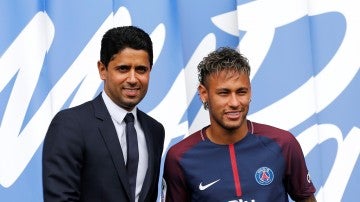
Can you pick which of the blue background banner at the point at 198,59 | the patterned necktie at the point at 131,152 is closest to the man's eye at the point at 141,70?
the patterned necktie at the point at 131,152

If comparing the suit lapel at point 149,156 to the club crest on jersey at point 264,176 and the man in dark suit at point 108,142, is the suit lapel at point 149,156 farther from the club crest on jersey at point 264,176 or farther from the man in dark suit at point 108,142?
the club crest on jersey at point 264,176

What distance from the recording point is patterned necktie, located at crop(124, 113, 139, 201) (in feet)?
4.11

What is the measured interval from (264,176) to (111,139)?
0.35 metres

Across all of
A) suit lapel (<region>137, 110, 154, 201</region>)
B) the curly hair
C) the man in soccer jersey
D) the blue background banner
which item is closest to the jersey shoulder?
the man in soccer jersey

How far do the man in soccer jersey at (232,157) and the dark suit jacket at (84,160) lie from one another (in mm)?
97

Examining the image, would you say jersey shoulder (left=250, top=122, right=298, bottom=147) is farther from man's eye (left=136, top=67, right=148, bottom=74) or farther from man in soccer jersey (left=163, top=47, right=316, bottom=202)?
man's eye (left=136, top=67, right=148, bottom=74)

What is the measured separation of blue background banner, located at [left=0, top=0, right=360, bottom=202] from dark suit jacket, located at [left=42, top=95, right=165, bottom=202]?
2.41ft

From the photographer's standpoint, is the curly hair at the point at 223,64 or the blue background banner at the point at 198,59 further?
the blue background banner at the point at 198,59

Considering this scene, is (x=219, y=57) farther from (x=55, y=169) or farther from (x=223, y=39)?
(x=223, y=39)

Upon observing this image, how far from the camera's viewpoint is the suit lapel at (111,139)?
4.01 ft

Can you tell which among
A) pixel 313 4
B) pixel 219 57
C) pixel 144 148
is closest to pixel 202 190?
pixel 144 148

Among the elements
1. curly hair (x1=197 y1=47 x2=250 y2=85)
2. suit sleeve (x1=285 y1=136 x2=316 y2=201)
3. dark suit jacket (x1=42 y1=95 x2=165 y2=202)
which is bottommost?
suit sleeve (x1=285 y1=136 x2=316 y2=201)

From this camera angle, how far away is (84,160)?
1.21 m

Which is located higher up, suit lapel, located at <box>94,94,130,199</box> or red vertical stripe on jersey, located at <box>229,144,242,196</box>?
suit lapel, located at <box>94,94,130,199</box>
